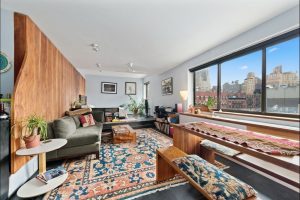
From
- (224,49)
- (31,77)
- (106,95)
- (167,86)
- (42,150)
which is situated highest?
(224,49)

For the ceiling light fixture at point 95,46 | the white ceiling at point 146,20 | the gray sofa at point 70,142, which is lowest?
the gray sofa at point 70,142

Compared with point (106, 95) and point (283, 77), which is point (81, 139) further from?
point (106, 95)

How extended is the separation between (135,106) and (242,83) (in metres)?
4.66

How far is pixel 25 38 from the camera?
174cm

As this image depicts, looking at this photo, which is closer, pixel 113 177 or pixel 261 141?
pixel 261 141

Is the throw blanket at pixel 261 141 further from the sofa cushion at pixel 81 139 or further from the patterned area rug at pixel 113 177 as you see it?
the sofa cushion at pixel 81 139

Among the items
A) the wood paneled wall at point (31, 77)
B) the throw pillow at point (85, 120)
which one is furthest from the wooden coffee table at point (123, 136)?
the wood paneled wall at point (31, 77)

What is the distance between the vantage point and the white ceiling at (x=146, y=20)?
149 centimetres

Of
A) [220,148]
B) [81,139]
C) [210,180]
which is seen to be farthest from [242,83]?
[81,139]

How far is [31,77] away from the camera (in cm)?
185

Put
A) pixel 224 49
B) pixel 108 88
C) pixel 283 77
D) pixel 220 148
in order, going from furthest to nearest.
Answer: pixel 108 88, pixel 224 49, pixel 220 148, pixel 283 77

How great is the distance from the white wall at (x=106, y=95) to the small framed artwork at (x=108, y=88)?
14 centimetres

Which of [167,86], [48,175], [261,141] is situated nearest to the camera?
[261,141]

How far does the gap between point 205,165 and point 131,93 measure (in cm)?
577
